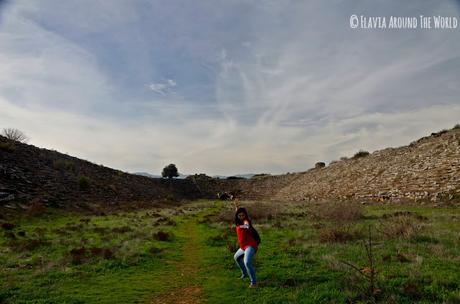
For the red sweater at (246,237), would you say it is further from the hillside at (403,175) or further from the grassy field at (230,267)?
the hillside at (403,175)

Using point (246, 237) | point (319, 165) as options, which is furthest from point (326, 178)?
point (246, 237)

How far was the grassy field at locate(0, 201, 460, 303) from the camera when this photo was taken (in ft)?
27.8

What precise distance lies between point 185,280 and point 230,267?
1.87 meters

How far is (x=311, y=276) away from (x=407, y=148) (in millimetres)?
38360

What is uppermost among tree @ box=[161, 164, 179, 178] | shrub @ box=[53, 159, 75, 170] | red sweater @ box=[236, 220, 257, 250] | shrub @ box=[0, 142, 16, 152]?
tree @ box=[161, 164, 179, 178]

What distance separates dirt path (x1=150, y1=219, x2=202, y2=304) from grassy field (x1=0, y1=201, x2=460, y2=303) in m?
0.03

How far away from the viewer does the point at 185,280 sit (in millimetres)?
10422

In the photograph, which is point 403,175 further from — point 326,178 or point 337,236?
point 337,236

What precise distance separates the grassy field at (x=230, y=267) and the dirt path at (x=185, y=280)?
0.10 feet

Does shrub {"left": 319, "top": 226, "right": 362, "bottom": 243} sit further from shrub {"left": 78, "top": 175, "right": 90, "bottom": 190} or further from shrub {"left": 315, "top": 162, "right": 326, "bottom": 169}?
shrub {"left": 315, "top": 162, "right": 326, "bottom": 169}

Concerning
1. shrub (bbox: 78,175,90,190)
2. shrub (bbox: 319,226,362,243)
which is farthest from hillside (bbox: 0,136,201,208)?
shrub (bbox: 319,226,362,243)

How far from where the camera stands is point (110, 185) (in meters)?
46.9

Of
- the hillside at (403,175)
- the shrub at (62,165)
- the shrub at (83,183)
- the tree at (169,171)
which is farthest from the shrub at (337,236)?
the tree at (169,171)

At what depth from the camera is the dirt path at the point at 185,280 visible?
344 inches
